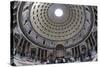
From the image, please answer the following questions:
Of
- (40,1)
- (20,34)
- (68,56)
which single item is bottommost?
(68,56)

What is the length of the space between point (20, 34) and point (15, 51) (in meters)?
0.32

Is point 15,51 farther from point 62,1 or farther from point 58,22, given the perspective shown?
point 62,1

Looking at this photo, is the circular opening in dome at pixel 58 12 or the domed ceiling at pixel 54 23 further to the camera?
the circular opening in dome at pixel 58 12

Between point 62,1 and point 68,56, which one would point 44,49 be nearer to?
point 68,56

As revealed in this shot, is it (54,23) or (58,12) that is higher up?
(58,12)

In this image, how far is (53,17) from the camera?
4.25 m

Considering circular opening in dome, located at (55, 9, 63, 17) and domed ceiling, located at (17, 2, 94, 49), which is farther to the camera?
circular opening in dome, located at (55, 9, 63, 17)

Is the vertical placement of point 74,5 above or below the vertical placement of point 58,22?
above

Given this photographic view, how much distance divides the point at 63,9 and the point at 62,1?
17 cm
